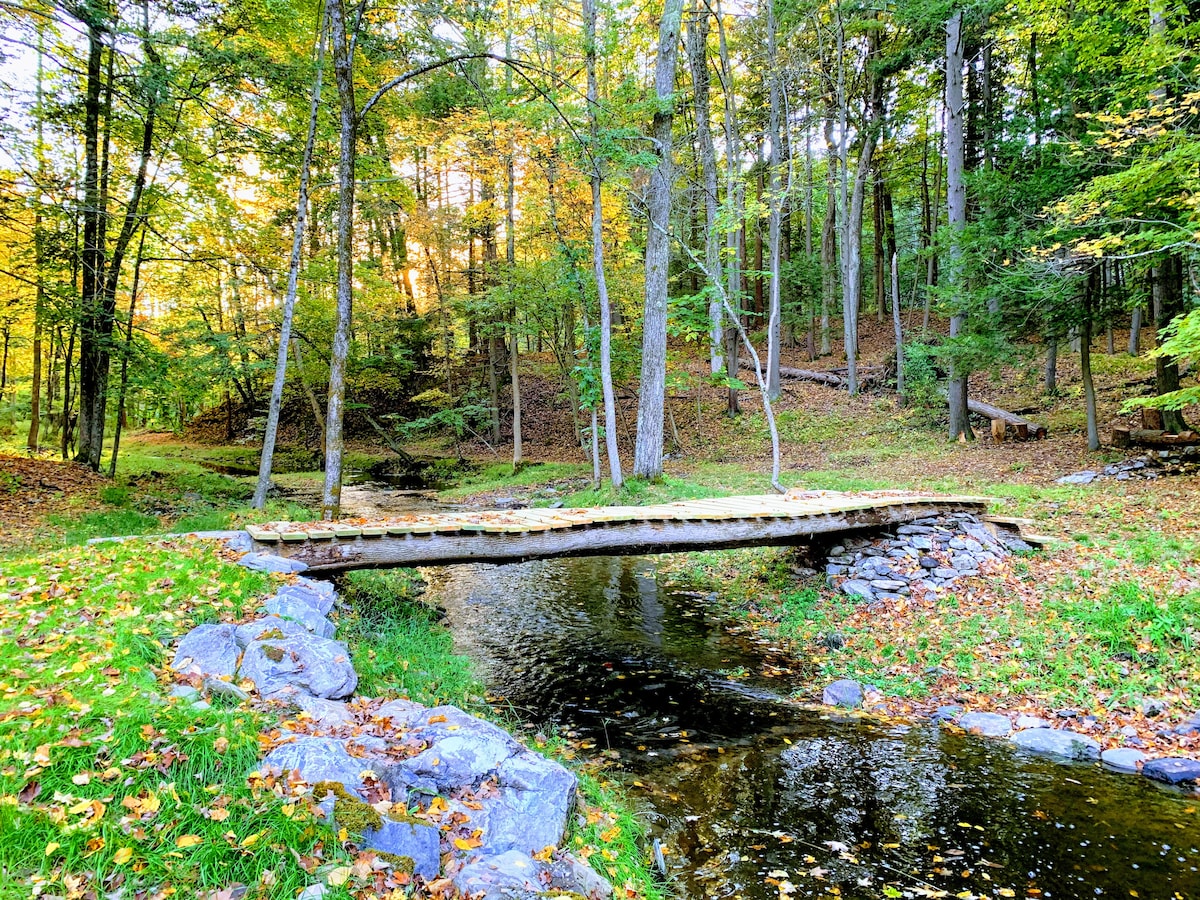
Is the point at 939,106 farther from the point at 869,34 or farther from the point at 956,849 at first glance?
the point at 956,849

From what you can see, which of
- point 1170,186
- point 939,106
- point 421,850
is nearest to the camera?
point 421,850

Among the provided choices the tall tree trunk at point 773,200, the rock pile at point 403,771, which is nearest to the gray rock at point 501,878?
the rock pile at point 403,771

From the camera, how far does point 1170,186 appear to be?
8.38 metres

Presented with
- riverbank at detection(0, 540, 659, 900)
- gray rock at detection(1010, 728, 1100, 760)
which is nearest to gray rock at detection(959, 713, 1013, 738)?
gray rock at detection(1010, 728, 1100, 760)

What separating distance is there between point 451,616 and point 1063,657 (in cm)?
683

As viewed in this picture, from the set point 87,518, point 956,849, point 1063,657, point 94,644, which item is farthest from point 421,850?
point 87,518

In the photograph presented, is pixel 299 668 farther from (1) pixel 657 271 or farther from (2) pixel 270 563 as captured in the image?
(1) pixel 657 271

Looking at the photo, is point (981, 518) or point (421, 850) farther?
point (981, 518)

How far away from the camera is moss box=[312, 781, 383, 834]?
2.54 meters

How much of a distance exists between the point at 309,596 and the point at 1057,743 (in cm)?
630

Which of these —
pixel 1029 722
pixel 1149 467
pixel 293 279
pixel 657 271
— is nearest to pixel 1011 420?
pixel 1149 467

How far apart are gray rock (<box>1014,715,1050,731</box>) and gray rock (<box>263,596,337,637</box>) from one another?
5.88 meters

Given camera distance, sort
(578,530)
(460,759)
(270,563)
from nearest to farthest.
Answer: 1. (460,759)
2. (270,563)
3. (578,530)

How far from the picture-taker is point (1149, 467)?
32.7ft
